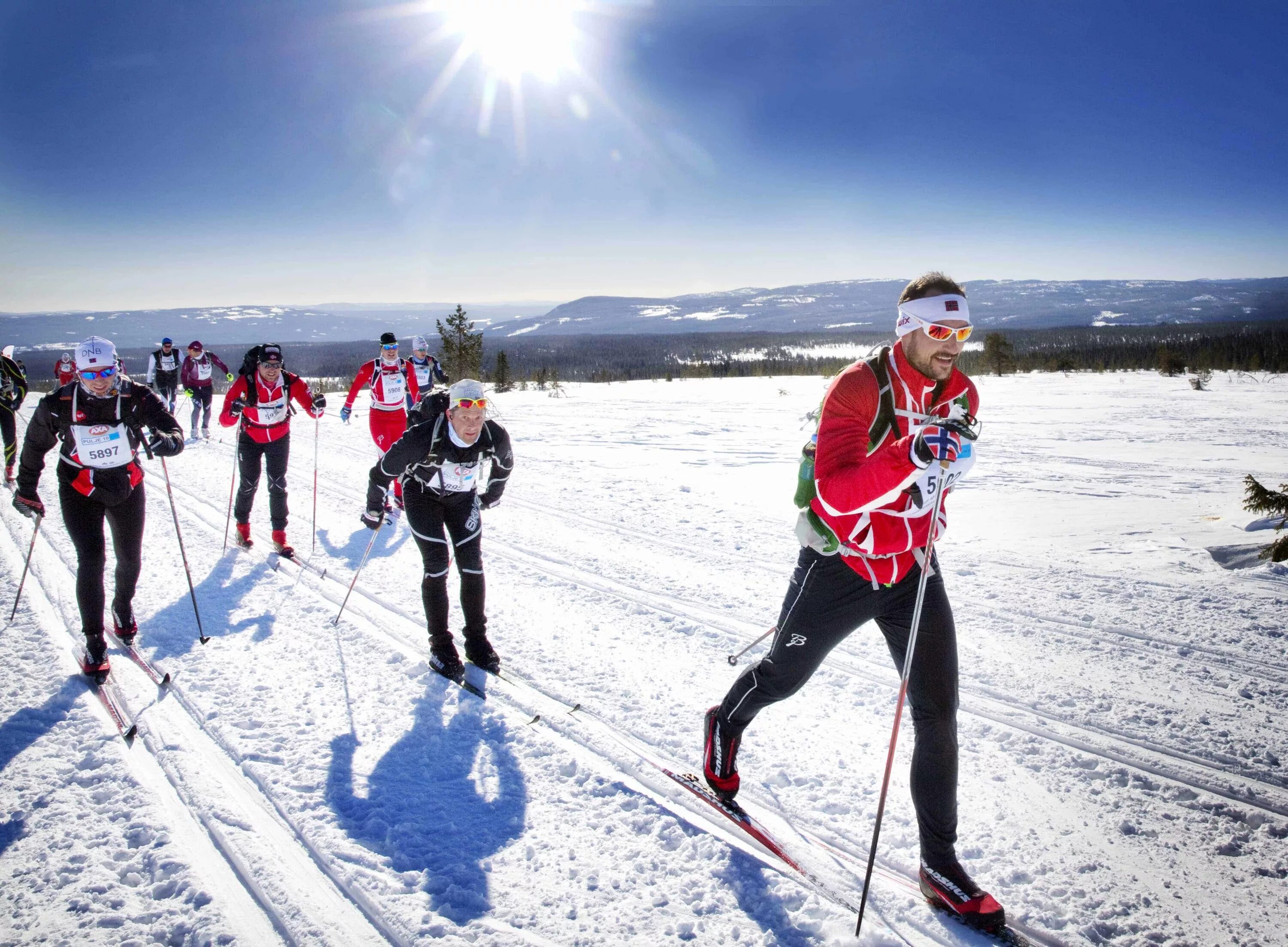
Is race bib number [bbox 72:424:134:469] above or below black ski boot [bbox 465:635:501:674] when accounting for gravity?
above

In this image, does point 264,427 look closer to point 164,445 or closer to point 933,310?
point 164,445

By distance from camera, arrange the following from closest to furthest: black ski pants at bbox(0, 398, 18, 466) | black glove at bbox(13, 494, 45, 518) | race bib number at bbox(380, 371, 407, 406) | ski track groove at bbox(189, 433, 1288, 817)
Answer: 1. ski track groove at bbox(189, 433, 1288, 817)
2. black glove at bbox(13, 494, 45, 518)
3. race bib number at bbox(380, 371, 407, 406)
4. black ski pants at bbox(0, 398, 18, 466)

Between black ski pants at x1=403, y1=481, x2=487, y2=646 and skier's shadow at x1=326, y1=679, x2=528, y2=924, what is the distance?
69 cm

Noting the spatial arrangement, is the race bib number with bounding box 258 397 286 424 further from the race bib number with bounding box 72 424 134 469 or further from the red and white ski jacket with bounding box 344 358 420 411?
the race bib number with bounding box 72 424 134 469

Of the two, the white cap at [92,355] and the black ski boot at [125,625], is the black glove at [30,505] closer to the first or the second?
the black ski boot at [125,625]

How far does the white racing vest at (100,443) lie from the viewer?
174 inches

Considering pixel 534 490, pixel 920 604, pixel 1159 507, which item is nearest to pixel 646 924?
pixel 920 604

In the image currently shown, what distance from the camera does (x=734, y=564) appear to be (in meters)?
6.30

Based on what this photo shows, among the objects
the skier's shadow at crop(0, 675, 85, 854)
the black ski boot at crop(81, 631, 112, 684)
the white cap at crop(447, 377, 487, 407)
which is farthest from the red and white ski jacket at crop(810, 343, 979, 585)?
the black ski boot at crop(81, 631, 112, 684)

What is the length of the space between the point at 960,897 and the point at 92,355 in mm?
5969

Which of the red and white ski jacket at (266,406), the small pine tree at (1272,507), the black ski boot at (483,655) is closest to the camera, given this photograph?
the black ski boot at (483,655)

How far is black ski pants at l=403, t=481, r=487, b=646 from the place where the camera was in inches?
174

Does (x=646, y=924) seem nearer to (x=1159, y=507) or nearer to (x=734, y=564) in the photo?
(x=734, y=564)

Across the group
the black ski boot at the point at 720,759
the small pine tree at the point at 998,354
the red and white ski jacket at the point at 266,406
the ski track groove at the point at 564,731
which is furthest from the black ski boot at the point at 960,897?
the small pine tree at the point at 998,354
